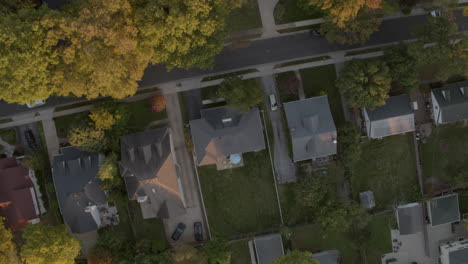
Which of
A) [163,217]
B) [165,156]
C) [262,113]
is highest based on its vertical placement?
[262,113]

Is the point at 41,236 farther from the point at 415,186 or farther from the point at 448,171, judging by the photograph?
the point at 448,171

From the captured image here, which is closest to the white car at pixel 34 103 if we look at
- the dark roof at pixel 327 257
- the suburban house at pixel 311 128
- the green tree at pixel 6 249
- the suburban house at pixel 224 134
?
the green tree at pixel 6 249

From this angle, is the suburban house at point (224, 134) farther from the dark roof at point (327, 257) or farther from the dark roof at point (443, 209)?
the dark roof at point (443, 209)

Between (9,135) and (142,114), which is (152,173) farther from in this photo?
(9,135)

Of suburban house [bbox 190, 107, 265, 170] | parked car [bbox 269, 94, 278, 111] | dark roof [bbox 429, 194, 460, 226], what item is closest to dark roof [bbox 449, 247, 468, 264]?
dark roof [bbox 429, 194, 460, 226]

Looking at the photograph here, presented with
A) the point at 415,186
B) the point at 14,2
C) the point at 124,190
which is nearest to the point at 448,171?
the point at 415,186

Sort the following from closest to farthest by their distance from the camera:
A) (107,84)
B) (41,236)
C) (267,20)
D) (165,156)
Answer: (107,84) → (41,236) → (165,156) → (267,20)

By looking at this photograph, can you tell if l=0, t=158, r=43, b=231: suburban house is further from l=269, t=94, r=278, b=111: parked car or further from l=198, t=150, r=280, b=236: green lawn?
l=269, t=94, r=278, b=111: parked car
